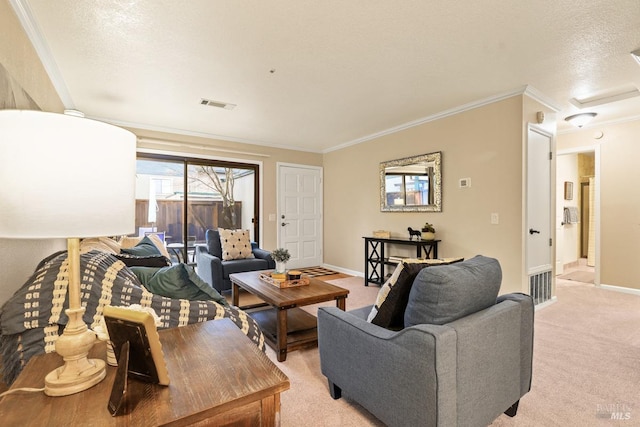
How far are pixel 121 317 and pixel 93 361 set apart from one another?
223 mm

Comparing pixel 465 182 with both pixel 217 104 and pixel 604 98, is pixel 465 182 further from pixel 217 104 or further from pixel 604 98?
pixel 217 104

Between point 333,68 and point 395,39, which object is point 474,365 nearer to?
point 395,39

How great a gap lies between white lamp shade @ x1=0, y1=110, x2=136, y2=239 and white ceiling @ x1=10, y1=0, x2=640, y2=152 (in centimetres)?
166

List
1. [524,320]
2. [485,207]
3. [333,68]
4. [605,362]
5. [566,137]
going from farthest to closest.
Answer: [566,137]
[485,207]
[333,68]
[605,362]
[524,320]

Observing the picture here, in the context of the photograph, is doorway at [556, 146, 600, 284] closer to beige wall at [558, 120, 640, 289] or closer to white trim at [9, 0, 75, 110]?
beige wall at [558, 120, 640, 289]

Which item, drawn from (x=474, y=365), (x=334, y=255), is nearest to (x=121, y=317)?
(x=474, y=365)

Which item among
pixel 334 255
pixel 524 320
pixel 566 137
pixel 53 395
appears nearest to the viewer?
pixel 53 395

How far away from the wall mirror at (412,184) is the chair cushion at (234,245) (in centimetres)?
221

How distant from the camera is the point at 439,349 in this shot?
3.98 ft

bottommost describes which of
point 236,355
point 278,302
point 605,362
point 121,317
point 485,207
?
point 605,362

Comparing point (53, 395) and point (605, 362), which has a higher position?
point (53, 395)

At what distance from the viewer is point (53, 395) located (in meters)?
0.79

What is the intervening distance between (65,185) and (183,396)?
0.61 m

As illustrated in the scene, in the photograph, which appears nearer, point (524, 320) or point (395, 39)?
point (524, 320)
